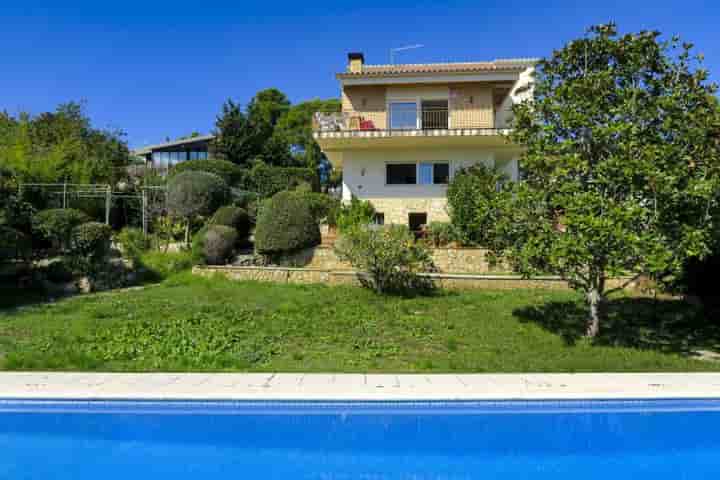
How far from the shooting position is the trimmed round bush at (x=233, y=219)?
19562 mm

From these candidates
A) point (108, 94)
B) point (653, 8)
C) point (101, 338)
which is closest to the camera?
point (101, 338)

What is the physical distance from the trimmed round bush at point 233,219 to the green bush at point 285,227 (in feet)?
7.60

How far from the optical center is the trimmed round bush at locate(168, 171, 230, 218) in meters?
20.3

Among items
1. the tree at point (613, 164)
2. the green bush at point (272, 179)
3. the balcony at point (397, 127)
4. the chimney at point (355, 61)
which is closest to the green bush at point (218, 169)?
the green bush at point (272, 179)

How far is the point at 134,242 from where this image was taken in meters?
18.8

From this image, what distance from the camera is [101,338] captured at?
32.1ft

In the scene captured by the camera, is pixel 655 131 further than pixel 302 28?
No

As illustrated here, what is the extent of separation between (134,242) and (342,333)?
11.9 metres

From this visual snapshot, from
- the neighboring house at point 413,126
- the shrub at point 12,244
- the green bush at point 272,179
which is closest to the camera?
the shrub at point 12,244

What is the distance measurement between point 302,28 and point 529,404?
62.8 feet

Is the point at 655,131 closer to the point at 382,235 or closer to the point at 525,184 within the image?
the point at 525,184

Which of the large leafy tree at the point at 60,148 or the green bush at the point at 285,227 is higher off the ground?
the large leafy tree at the point at 60,148

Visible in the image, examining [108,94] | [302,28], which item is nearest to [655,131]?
[302,28]

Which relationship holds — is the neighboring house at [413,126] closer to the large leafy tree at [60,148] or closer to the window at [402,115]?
the window at [402,115]
